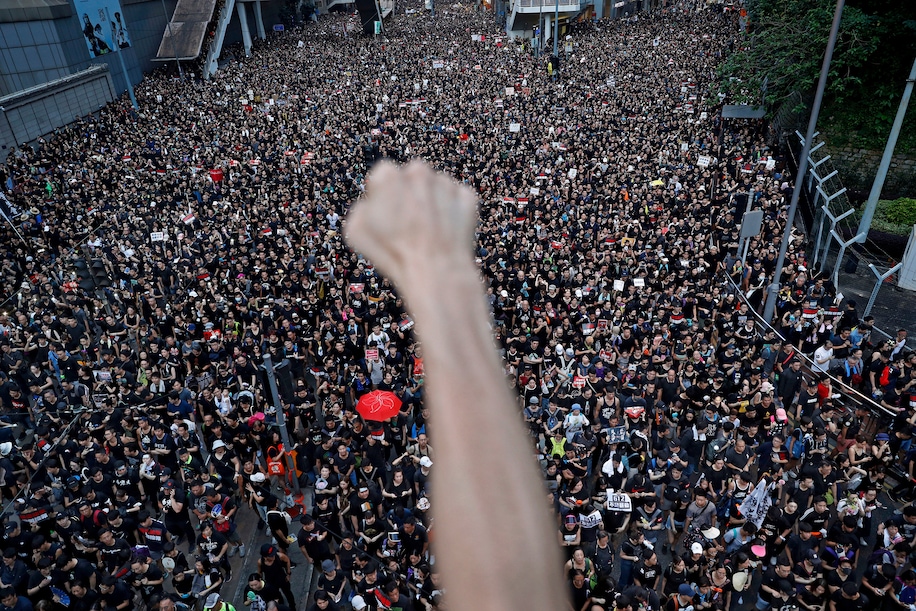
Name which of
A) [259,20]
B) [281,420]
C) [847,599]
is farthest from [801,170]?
[259,20]

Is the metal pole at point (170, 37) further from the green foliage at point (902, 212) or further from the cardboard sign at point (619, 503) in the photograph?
the cardboard sign at point (619, 503)

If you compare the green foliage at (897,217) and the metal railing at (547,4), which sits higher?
the metal railing at (547,4)

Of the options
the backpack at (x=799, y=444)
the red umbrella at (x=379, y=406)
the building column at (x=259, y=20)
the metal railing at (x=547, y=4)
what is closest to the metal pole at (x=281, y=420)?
the red umbrella at (x=379, y=406)

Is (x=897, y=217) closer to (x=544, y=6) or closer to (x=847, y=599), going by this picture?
(x=847, y=599)

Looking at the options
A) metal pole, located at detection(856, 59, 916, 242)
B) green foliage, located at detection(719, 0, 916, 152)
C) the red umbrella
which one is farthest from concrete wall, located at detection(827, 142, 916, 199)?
the red umbrella

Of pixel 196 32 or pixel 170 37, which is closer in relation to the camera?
pixel 170 37
